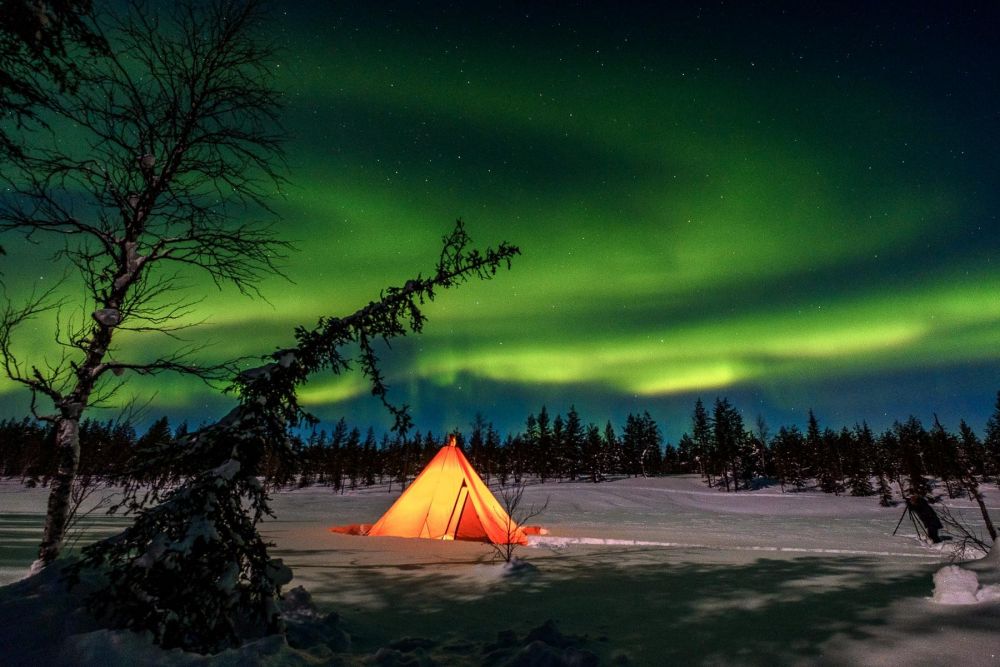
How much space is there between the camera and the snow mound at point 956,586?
3.37 meters

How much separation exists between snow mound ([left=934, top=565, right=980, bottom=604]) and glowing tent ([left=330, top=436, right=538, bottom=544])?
8241 millimetres

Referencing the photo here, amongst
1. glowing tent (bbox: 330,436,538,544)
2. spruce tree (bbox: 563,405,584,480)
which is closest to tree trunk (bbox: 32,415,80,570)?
glowing tent (bbox: 330,436,538,544)

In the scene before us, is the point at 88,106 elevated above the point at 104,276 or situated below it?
above

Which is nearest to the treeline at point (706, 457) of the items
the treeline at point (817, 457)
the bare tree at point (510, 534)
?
the treeline at point (817, 457)

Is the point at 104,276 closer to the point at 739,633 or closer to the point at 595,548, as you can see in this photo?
the point at 739,633

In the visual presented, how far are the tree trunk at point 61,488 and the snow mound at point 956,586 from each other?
7869 mm

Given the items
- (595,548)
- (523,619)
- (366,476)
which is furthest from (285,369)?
(366,476)

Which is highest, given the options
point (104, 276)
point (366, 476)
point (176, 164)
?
point (176, 164)

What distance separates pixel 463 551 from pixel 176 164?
790 centimetres

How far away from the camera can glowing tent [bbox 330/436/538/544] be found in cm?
1113

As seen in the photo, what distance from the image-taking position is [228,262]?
532cm

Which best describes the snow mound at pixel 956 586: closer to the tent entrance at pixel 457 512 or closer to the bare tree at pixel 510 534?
the bare tree at pixel 510 534

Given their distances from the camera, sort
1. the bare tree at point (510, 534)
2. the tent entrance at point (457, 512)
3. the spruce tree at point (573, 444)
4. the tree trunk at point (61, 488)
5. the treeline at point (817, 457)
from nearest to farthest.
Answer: the tree trunk at point (61, 488) < the bare tree at point (510, 534) < the tent entrance at point (457, 512) < the treeline at point (817, 457) < the spruce tree at point (573, 444)

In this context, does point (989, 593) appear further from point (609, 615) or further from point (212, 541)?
point (212, 541)
